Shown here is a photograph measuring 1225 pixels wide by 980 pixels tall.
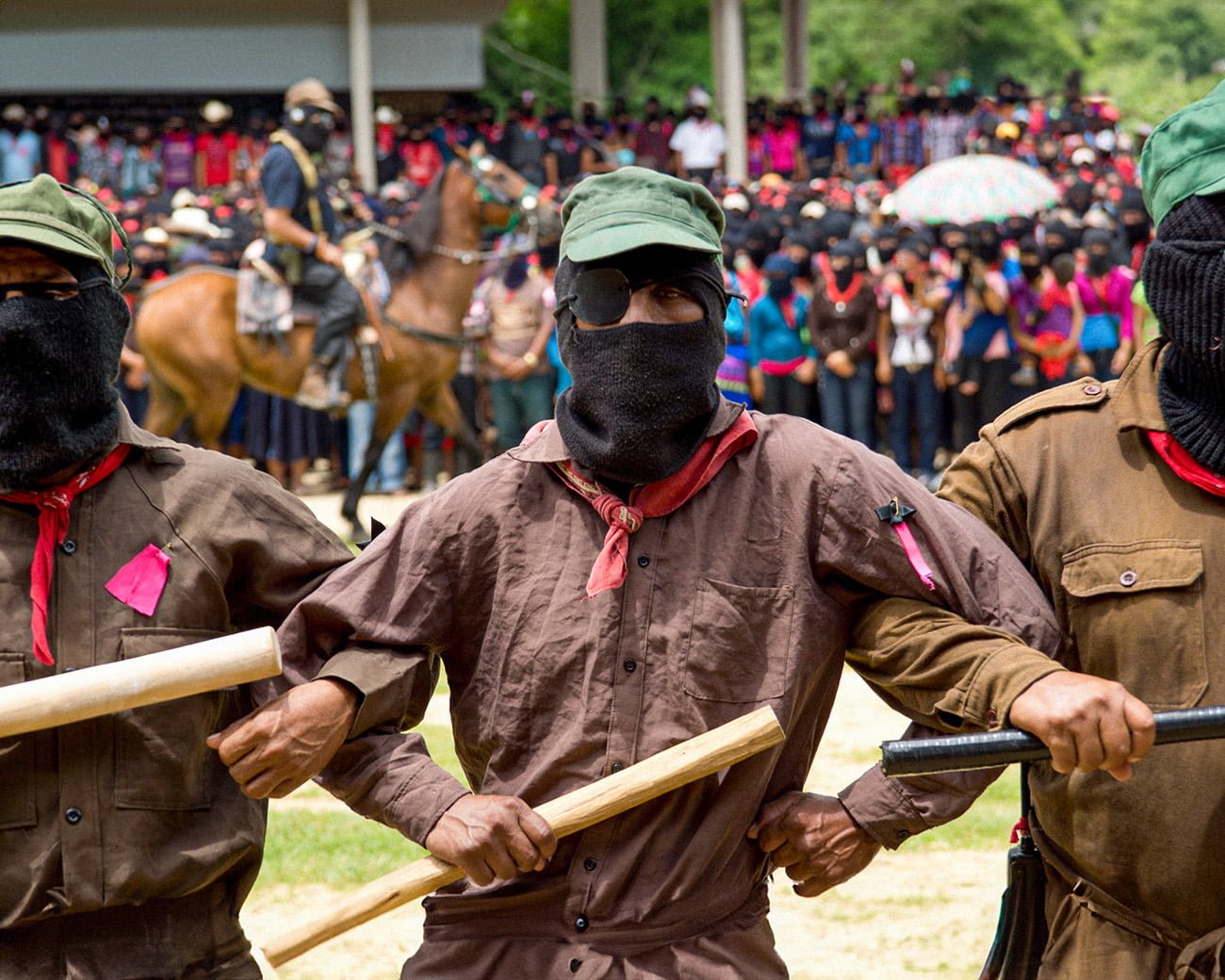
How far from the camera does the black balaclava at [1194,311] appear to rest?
2.93 meters

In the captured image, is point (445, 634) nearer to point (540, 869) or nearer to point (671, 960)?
point (540, 869)

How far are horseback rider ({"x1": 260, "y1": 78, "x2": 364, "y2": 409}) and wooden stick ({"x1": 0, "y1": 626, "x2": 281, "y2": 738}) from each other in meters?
10.4

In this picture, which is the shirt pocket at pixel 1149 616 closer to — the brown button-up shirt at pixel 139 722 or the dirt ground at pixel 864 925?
the brown button-up shirt at pixel 139 722

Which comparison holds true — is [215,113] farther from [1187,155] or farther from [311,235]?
[1187,155]

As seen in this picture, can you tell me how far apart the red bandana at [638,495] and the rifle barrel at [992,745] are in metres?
0.54

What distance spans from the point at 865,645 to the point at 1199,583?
0.55m

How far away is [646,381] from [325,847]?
12.5ft

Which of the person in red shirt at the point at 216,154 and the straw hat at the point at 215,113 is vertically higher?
the straw hat at the point at 215,113

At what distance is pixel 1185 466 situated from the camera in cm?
302

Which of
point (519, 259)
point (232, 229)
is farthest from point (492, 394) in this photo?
point (232, 229)

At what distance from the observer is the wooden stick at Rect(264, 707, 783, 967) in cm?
279

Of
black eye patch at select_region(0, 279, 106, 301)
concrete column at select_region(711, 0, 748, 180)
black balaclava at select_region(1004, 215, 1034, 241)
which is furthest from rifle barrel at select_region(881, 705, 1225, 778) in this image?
concrete column at select_region(711, 0, 748, 180)

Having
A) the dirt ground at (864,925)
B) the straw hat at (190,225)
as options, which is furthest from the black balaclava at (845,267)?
the dirt ground at (864,925)

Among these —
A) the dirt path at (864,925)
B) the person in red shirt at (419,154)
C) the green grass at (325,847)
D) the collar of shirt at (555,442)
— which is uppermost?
the person in red shirt at (419,154)
